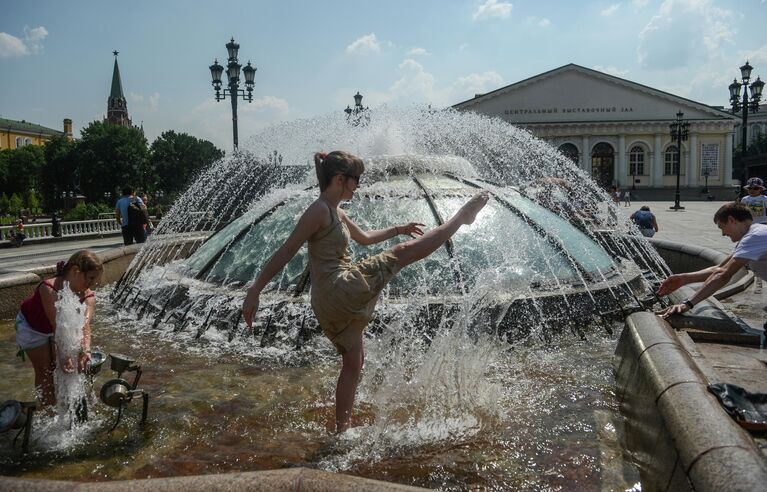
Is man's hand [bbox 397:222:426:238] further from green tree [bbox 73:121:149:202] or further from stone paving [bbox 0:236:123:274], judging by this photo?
green tree [bbox 73:121:149:202]

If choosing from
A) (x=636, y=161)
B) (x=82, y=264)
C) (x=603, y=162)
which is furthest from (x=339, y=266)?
(x=636, y=161)

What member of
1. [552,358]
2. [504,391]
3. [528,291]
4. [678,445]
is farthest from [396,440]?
[528,291]

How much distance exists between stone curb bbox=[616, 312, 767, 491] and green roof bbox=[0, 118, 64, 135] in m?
110

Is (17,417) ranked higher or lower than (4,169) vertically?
lower

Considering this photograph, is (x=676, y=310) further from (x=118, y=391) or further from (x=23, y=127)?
(x=23, y=127)

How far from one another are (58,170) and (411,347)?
192 feet

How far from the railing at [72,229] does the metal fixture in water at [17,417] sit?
19.8 m

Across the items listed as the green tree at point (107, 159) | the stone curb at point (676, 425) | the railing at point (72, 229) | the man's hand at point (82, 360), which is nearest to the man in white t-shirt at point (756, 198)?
the stone curb at point (676, 425)

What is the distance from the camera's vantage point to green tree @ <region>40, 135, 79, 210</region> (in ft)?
175

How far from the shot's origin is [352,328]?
287 centimetres

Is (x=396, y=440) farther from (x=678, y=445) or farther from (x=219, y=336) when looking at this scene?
(x=219, y=336)

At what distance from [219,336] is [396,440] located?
7.72ft

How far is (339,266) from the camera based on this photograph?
9.34ft

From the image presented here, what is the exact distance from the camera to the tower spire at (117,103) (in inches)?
3809
